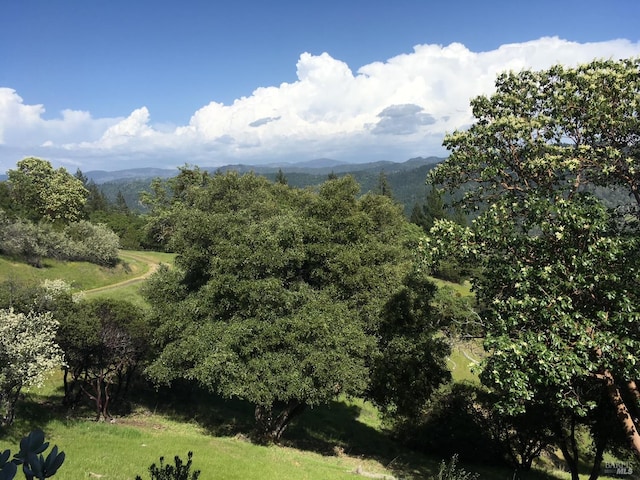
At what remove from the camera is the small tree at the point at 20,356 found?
16.2 meters

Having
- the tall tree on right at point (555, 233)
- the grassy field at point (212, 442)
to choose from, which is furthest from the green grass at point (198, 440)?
the tall tree on right at point (555, 233)

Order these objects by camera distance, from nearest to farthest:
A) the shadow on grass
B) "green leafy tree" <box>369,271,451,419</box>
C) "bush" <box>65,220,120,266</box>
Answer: "green leafy tree" <box>369,271,451,419</box> → the shadow on grass → "bush" <box>65,220,120,266</box>

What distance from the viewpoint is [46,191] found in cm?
6900

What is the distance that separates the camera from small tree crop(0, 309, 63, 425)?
1625cm

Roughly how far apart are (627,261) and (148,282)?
2514 centimetres

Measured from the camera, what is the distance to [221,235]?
2311 cm

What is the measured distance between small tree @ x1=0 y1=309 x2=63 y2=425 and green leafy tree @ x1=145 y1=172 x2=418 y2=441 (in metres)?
5.42

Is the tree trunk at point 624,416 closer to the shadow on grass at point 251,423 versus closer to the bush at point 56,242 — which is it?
the shadow on grass at point 251,423

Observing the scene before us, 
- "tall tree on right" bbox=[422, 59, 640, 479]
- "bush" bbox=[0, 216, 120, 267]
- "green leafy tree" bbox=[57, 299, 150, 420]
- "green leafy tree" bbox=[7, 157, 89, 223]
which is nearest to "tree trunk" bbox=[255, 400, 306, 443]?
"green leafy tree" bbox=[57, 299, 150, 420]

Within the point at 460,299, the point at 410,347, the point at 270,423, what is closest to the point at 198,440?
the point at 270,423

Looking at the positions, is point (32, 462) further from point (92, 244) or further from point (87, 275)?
point (92, 244)

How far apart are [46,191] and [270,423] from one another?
6448cm

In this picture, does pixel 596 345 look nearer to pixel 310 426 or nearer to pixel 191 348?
pixel 191 348

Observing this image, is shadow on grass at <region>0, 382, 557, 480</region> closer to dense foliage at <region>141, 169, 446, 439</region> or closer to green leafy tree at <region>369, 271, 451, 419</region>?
dense foliage at <region>141, 169, 446, 439</region>
